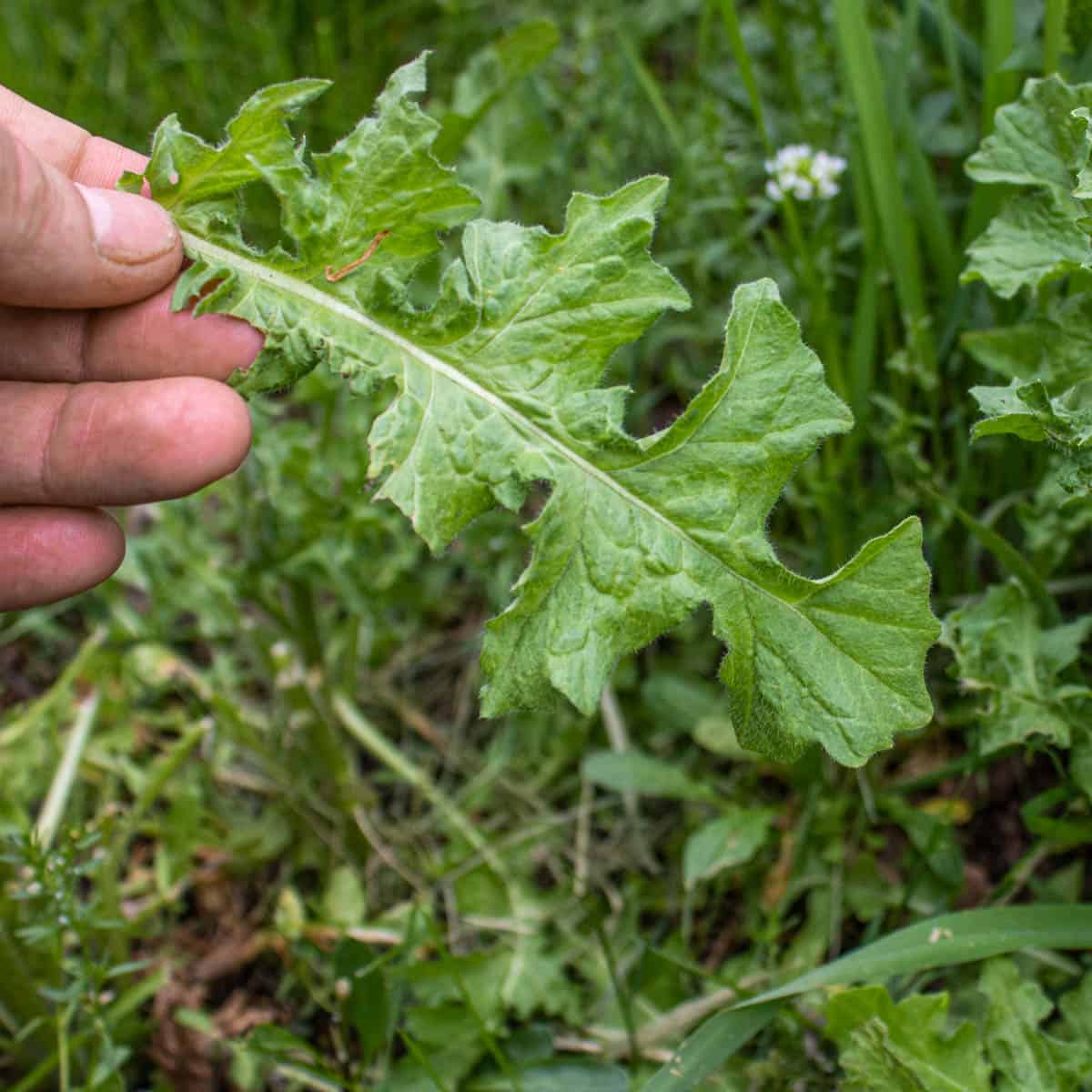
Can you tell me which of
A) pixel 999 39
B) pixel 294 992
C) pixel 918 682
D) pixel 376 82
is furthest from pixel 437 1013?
pixel 376 82

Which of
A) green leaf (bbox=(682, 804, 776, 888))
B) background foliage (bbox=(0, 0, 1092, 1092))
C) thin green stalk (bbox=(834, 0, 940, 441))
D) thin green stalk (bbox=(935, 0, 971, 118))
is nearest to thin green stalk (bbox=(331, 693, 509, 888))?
background foliage (bbox=(0, 0, 1092, 1092))

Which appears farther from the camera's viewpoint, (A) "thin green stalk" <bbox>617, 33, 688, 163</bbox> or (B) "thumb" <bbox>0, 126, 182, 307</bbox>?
(A) "thin green stalk" <bbox>617, 33, 688, 163</bbox>

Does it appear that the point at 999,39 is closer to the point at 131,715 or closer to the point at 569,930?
the point at 569,930

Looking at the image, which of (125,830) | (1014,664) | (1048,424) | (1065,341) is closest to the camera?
(1048,424)

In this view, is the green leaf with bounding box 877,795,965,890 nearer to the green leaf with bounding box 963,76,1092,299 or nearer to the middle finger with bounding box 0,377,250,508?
the green leaf with bounding box 963,76,1092,299

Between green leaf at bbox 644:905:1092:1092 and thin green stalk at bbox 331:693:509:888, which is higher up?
green leaf at bbox 644:905:1092:1092

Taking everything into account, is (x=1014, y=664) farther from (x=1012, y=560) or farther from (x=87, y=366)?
(x=87, y=366)

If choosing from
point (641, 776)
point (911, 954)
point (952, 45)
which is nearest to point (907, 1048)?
point (911, 954)

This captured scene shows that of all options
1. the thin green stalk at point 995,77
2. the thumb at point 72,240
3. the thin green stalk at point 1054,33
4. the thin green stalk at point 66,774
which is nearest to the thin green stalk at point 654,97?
the thin green stalk at point 995,77
